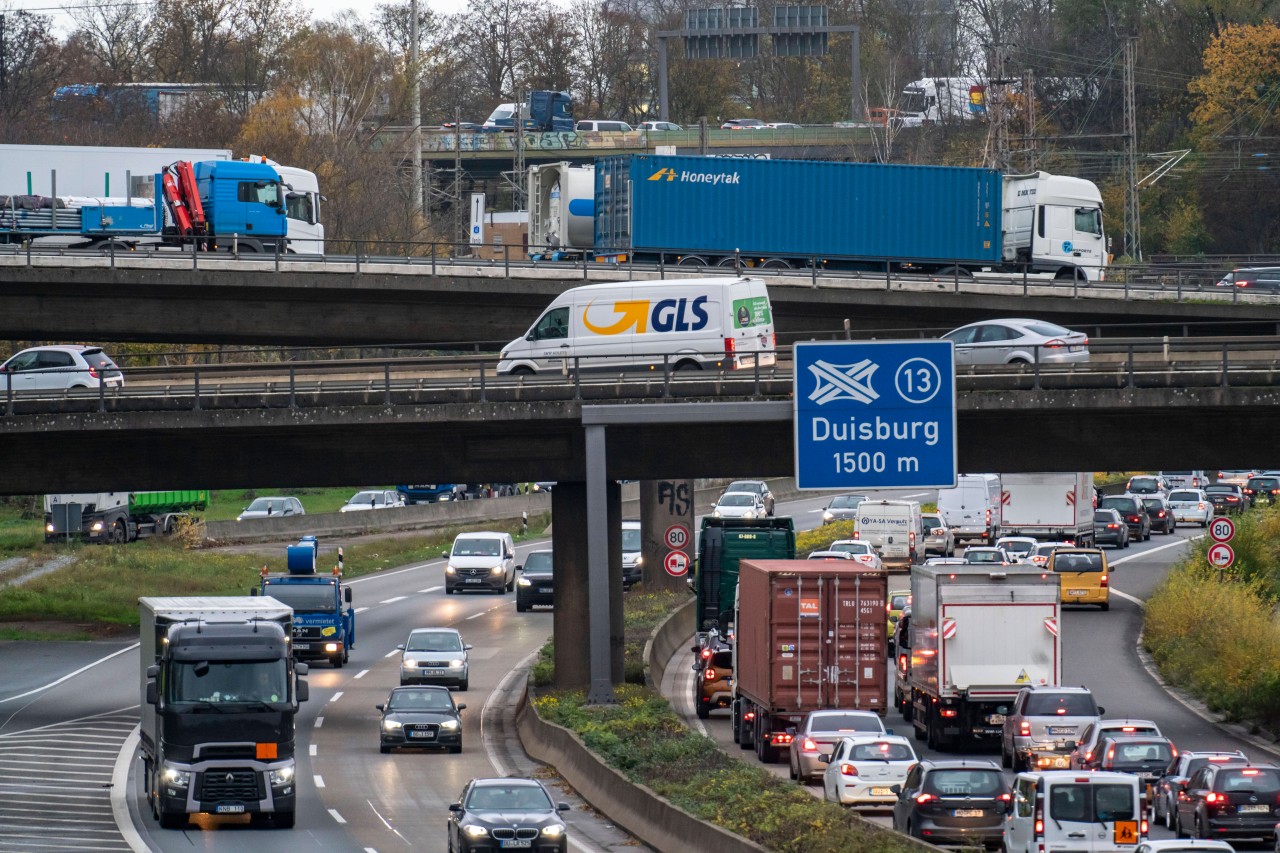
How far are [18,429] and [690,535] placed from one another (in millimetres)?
18548

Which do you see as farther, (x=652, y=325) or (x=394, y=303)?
(x=394, y=303)

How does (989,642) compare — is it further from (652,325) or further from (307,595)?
(307,595)

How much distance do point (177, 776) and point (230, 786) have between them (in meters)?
0.71

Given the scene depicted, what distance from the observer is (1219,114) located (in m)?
100

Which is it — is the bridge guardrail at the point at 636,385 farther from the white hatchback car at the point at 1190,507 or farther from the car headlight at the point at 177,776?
the white hatchback car at the point at 1190,507

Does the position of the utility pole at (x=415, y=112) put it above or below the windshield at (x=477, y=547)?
above

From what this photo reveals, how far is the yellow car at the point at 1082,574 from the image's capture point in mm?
51094

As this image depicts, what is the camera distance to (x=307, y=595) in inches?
1703

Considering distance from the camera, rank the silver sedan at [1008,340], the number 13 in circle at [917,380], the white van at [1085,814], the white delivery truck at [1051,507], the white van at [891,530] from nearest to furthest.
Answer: the white van at [1085,814] → the number 13 in circle at [917,380] → the silver sedan at [1008,340] → the white van at [891,530] → the white delivery truck at [1051,507]

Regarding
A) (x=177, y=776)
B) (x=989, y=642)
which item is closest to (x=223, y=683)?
(x=177, y=776)

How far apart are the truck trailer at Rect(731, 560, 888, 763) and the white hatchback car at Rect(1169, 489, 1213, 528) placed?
47506mm

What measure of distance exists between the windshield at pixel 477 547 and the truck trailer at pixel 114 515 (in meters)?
12.3

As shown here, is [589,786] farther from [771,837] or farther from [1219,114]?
[1219,114]

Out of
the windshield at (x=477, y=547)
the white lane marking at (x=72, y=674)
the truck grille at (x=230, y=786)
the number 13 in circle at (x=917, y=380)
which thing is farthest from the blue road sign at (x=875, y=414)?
the windshield at (x=477, y=547)
